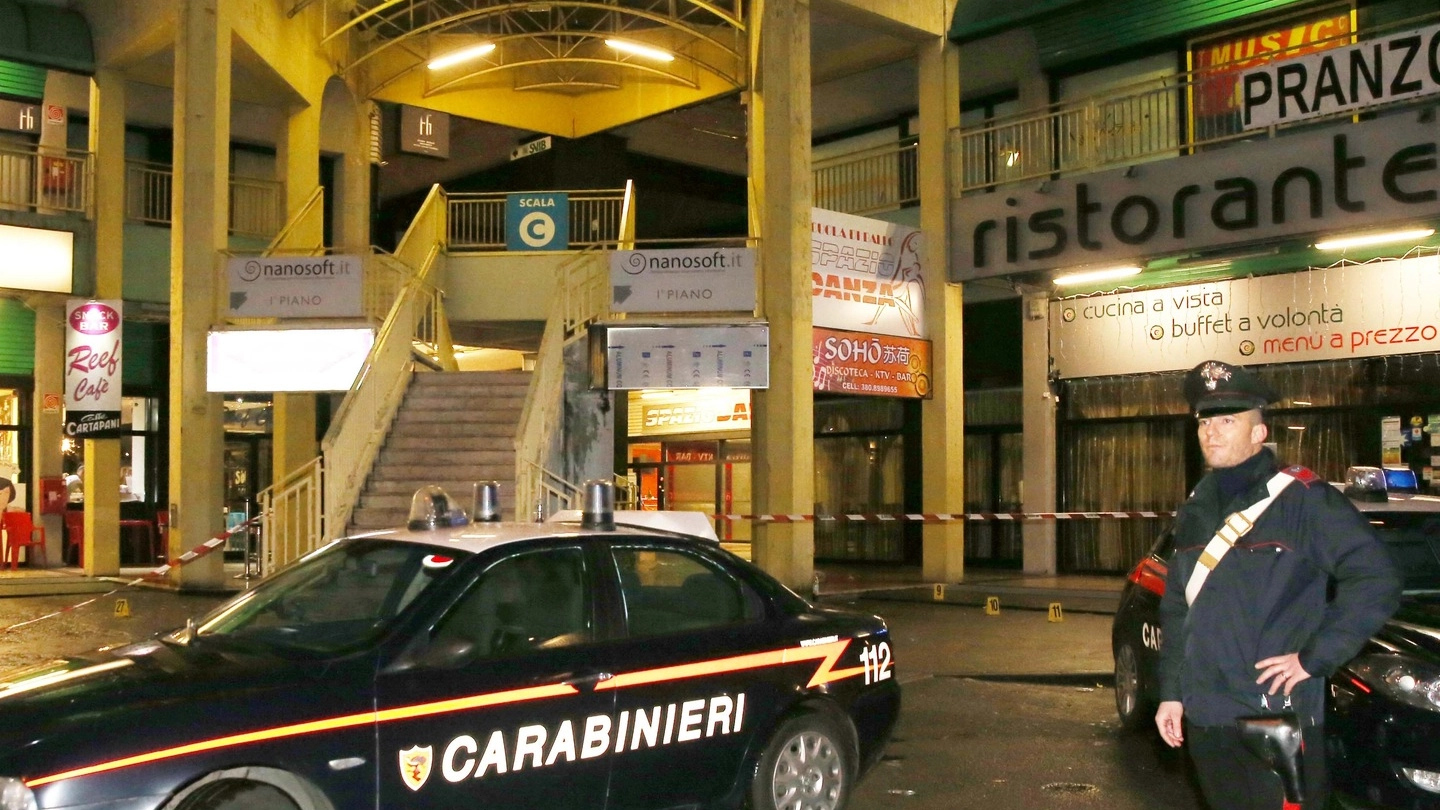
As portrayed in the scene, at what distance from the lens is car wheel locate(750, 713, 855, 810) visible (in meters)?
5.68

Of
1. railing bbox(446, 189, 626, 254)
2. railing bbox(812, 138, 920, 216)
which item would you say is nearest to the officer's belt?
railing bbox(812, 138, 920, 216)

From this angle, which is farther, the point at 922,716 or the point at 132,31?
the point at 132,31

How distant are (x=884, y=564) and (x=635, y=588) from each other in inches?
637

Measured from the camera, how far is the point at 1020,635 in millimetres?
12922

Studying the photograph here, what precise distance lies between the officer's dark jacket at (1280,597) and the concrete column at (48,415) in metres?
21.1

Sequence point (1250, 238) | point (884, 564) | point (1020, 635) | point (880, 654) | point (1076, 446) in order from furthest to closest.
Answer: point (884, 564) → point (1076, 446) → point (1250, 238) → point (1020, 635) → point (880, 654)

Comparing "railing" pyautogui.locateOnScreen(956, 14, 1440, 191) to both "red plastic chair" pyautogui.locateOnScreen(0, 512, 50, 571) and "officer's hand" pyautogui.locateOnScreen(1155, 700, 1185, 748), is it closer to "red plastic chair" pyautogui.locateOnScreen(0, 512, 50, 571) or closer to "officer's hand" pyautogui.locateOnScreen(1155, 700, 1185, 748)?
"officer's hand" pyautogui.locateOnScreen(1155, 700, 1185, 748)

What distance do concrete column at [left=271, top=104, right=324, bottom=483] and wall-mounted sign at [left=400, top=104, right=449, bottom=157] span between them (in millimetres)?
1972

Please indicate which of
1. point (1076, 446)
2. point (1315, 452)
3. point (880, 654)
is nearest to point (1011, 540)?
point (1076, 446)

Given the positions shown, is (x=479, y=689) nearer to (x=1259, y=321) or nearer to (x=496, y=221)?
(x=1259, y=321)

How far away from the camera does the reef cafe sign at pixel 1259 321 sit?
15.5m

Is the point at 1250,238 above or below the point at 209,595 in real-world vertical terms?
above

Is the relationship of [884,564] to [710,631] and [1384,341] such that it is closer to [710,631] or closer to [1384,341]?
[1384,341]

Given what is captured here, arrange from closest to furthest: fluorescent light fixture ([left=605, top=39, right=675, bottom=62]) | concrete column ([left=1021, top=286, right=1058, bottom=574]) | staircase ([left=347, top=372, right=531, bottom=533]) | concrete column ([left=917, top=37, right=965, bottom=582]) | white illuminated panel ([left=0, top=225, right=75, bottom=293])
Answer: staircase ([left=347, top=372, right=531, bottom=533]), concrete column ([left=917, top=37, right=965, bottom=582]), concrete column ([left=1021, top=286, right=1058, bottom=574]), white illuminated panel ([left=0, top=225, right=75, bottom=293]), fluorescent light fixture ([left=605, top=39, right=675, bottom=62])
